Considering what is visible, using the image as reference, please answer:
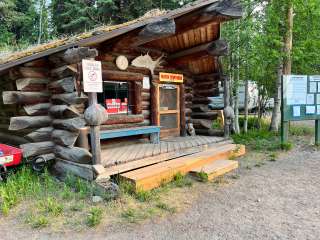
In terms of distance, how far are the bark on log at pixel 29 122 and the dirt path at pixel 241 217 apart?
2191mm

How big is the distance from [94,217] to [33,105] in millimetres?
3063

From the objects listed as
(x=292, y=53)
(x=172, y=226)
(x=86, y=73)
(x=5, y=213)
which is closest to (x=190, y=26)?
(x=86, y=73)

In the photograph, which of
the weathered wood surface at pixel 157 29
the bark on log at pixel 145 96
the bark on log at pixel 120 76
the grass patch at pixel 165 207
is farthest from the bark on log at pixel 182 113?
the grass patch at pixel 165 207

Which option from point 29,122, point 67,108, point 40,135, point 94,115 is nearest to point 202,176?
point 94,115

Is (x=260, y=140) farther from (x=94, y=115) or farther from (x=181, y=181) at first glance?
(x=94, y=115)

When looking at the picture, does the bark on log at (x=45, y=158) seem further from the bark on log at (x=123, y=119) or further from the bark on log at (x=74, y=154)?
the bark on log at (x=123, y=119)

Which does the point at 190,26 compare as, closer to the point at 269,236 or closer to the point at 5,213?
the point at 269,236

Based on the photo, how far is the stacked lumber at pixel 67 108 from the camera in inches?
194

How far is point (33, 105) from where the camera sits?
5.62m

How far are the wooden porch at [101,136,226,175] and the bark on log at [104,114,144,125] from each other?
573 millimetres

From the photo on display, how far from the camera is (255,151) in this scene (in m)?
8.28

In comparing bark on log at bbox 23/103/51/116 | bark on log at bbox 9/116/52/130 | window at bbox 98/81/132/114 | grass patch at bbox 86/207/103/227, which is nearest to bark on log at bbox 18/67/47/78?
bark on log at bbox 23/103/51/116

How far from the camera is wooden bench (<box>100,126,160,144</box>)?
5.95m

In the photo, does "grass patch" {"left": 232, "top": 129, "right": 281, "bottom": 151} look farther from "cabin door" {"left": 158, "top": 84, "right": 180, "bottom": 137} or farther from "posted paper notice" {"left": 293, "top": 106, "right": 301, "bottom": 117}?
"cabin door" {"left": 158, "top": 84, "right": 180, "bottom": 137}
